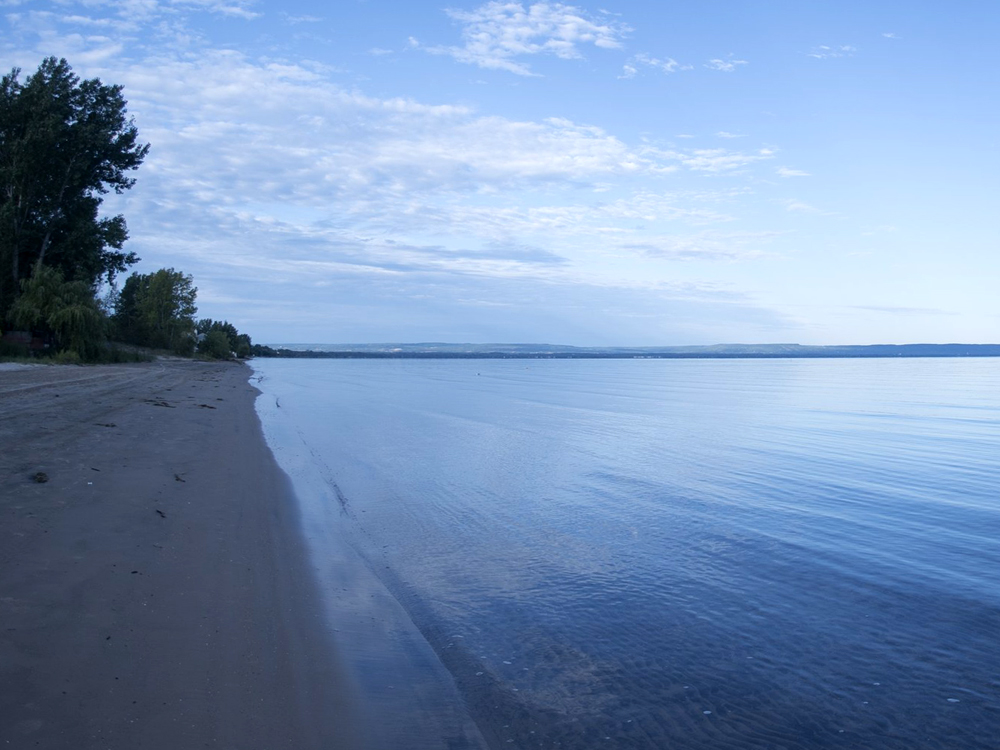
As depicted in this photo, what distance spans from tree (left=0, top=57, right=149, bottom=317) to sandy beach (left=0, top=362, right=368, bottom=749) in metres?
36.1

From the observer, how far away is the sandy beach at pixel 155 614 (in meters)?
4.19

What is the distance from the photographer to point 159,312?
8231 centimetres

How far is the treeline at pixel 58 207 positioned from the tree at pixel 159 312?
38.0 m

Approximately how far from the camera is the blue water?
5.05m

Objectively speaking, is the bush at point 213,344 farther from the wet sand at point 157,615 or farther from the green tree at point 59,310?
the wet sand at point 157,615

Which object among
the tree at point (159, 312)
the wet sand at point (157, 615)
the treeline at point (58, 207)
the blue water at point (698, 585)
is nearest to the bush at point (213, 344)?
the tree at point (159, 312)

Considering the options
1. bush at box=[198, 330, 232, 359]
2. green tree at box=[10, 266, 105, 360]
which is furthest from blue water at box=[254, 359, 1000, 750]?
bush at box=[198, 330, 232, 359]

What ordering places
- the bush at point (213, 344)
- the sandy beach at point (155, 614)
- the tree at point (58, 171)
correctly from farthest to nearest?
the bush at point (213, 344), the tree at point (58, 171), the sandy beach at point (155, 614)

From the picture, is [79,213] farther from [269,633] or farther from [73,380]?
[269,633]

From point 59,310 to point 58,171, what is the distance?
26.6ft

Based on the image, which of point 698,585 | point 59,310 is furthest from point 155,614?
point 59,310

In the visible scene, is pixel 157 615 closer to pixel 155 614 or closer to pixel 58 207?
pixel 155 614

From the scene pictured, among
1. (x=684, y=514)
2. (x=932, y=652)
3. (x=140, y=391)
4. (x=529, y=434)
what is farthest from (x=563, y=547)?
(x=140, y=391)

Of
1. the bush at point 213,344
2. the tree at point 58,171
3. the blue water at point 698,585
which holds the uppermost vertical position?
the tree at point 58,171
